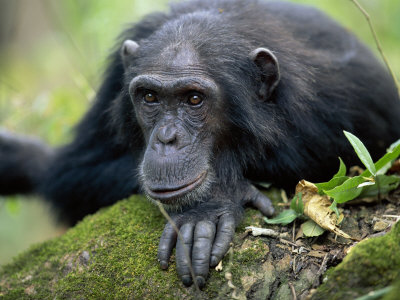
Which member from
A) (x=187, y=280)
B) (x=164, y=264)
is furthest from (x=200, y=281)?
(x=164, y=264)

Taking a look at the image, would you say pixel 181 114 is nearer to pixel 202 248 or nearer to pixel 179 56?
pixel 179 56

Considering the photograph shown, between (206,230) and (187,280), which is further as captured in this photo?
(206,230)

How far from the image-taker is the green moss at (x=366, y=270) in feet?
8.47

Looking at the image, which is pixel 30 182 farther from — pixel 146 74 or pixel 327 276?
pixel 327 276

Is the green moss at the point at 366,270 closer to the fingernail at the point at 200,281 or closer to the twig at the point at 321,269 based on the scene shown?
the twig at the point at 321,269

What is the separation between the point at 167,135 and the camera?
11.8 ft

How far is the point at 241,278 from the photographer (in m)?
3.15

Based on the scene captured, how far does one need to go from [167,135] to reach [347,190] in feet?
4.78

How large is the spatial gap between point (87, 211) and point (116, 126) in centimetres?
138

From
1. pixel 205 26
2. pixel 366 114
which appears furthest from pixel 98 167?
pixel 366 114

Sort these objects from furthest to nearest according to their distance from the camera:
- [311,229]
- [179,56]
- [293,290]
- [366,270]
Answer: [179,56]
[311,229]
[293,290]
[366,270]

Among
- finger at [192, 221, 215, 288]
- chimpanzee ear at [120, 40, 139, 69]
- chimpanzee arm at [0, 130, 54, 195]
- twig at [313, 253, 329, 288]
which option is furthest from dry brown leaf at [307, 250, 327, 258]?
chimpanzee arm at [0, 130, 54, 195]

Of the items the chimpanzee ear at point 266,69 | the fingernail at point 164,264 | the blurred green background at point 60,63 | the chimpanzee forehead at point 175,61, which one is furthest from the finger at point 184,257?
the blurred green background at point 60,63

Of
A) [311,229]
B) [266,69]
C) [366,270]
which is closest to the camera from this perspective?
[366,270]
